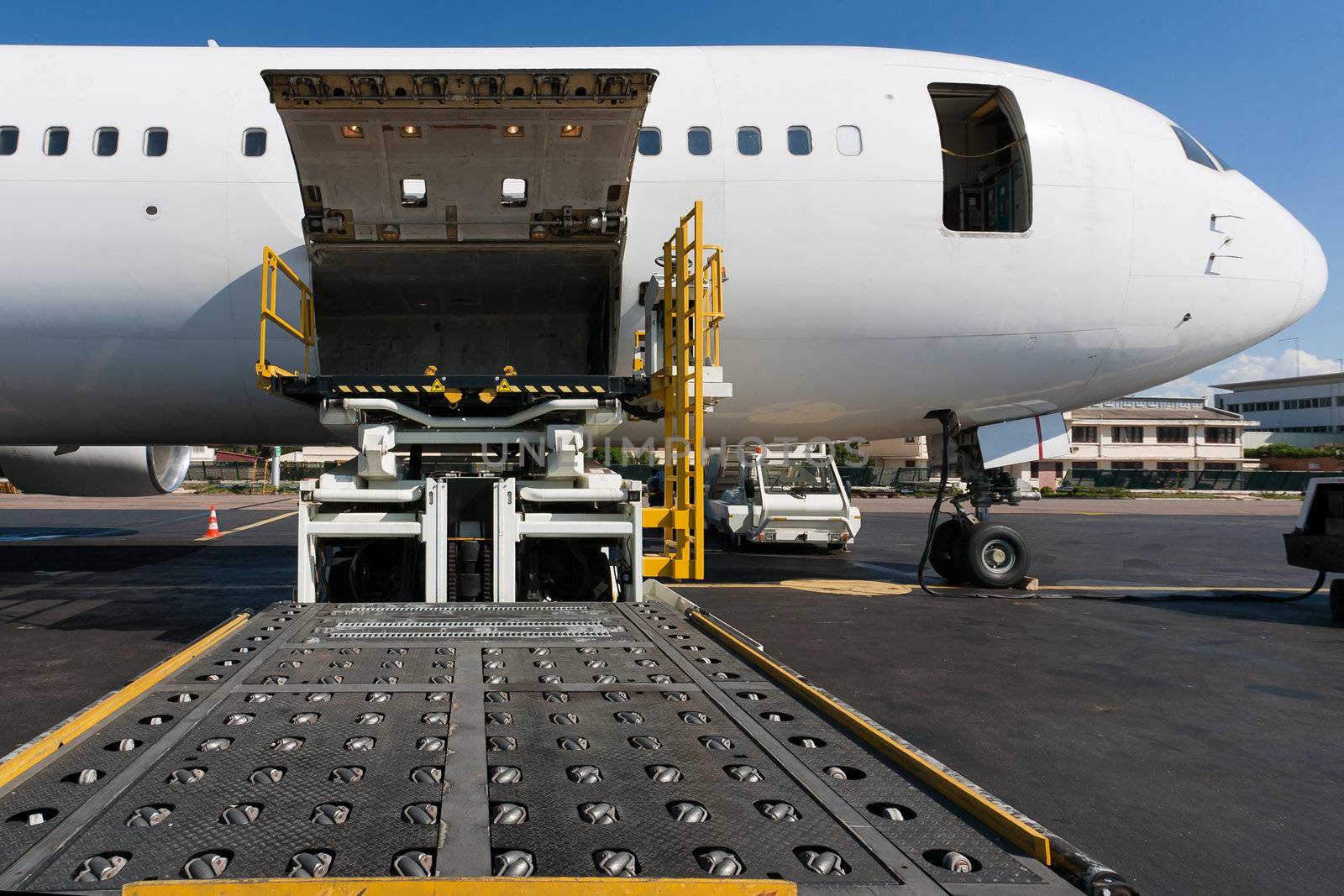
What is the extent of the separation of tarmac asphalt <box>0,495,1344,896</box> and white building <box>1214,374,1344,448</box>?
94.1m

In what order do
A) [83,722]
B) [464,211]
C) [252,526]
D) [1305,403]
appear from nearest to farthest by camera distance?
[83,722] < [464,211] < [252,526] < [1305,403]

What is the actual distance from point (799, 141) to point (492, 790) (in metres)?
6.60

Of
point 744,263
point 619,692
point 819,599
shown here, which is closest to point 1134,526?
point 819,599

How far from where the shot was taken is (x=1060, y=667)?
5816mm

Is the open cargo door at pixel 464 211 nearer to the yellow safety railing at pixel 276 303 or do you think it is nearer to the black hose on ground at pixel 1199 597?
the yellow safety railing at pixel 276 303

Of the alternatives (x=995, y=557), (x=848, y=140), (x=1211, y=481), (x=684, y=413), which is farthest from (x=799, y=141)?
(x=1211, y=481)

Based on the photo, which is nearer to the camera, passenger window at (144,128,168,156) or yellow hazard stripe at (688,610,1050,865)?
yellow hazard stripe at (688,610,1050,865)

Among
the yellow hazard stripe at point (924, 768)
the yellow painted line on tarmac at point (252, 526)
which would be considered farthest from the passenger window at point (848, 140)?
the yellow painted line on tarmac at point (252, 526)

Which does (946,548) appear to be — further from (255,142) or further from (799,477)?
(255,142)

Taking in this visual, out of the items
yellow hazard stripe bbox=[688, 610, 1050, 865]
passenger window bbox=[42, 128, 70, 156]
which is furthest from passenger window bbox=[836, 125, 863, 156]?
passenger window bbox=[42, 128, 70, 156]

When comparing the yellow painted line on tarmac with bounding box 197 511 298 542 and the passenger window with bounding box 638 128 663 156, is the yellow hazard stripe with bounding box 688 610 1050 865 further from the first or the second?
the yellow painted line on tarmac with bounding box 197 511 298 542

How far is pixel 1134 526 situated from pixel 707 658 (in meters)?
20.3

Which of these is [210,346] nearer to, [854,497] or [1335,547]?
[1335,547]

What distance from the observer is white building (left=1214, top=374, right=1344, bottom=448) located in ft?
291
